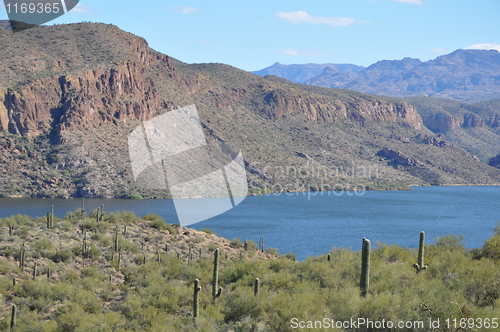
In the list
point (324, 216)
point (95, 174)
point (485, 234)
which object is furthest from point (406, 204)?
point (95, 174)

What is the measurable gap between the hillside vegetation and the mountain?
71.2 meters

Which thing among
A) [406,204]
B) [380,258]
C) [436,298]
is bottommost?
[406,204]

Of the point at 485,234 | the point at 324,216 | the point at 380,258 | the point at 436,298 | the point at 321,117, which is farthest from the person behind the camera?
the point at 321,117

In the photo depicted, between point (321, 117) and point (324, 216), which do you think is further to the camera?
point (321, 117)

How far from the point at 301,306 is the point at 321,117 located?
184 m

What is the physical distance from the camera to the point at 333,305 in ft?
58.5

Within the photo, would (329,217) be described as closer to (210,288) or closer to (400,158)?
(210,288)

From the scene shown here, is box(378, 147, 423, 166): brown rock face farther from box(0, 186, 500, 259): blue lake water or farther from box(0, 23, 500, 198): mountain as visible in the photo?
box(0, 186, 500, 259): blue lake water

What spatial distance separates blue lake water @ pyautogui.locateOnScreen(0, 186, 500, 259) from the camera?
6569 centimetres

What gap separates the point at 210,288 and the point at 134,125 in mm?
103130

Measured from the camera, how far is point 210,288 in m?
24.7

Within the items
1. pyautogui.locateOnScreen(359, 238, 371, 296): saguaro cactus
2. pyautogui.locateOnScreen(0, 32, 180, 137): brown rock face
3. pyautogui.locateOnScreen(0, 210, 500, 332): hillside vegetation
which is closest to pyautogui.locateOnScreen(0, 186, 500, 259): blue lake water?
pyautogui.locateOnScreen(0, 32, 180, 137): brown rock face

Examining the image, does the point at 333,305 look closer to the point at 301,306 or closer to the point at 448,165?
the point at 301,306

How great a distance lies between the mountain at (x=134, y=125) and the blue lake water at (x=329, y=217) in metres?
10.1
